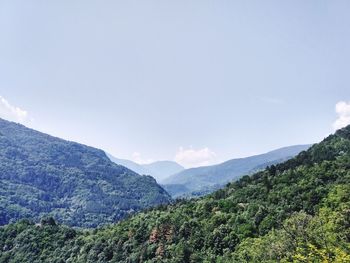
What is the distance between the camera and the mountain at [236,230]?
245ft

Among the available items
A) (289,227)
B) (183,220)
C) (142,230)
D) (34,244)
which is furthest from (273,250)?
(34,244)

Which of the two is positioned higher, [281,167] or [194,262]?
[281,167]

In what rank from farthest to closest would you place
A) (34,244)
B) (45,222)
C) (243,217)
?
(45,222) → (34,244) → (243,217)

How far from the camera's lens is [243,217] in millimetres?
105875

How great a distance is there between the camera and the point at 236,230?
101250 millimetres

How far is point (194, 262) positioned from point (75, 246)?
55.8 meters

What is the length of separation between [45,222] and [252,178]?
83.4m

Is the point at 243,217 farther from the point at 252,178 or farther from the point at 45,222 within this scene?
the point at 45,222

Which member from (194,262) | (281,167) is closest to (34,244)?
(194,262)

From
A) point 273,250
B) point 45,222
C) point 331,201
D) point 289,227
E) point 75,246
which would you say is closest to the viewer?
point 273,250

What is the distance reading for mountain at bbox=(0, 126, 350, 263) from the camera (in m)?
74.6

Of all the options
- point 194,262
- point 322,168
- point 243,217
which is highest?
point 322,168

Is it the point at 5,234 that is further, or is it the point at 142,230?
the point at 5,234

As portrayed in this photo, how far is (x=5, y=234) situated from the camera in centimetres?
16712
